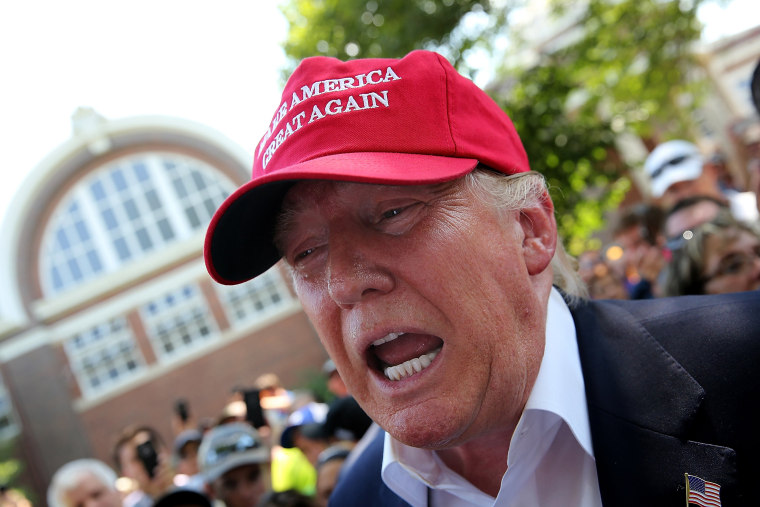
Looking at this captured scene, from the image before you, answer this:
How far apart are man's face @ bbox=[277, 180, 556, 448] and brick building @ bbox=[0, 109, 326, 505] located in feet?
69.9

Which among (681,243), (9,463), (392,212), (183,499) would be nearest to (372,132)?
(392,212)

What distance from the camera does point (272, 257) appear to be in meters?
1.71

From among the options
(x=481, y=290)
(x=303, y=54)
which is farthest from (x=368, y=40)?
(x=481, y=290)

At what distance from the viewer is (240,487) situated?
4066 mm

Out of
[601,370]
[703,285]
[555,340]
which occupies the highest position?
[555,340]

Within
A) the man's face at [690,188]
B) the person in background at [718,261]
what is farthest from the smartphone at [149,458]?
the man's face at [690,188]

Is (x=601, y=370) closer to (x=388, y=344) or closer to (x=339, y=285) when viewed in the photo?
(x=388, y=344)

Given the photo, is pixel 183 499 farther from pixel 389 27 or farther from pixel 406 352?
pixel 389 27

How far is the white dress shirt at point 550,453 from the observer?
139cm

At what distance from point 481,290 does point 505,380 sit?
212 mm

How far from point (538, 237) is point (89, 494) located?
4.18 metres

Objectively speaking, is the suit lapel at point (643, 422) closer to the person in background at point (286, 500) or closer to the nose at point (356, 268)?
the nose at point (356, 268)

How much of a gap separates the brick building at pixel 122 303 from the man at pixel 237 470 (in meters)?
18.3

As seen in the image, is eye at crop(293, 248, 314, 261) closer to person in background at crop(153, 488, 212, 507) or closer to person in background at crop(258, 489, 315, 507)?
person in background at crop(258, 489, 315, 507)
